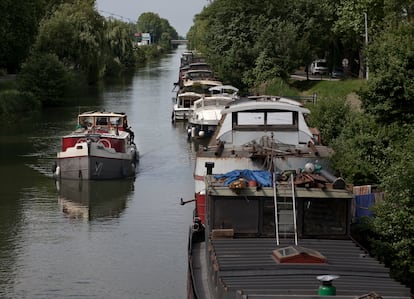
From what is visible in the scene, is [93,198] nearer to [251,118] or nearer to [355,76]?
[251,118]

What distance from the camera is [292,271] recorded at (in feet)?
40.8

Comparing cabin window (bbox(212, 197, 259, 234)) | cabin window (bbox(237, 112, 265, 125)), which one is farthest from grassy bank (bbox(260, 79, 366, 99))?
cabin window (bbox(212, 197, 259, 234))

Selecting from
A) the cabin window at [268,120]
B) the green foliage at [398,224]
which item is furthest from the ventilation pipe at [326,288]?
the cabin window at [268,120]

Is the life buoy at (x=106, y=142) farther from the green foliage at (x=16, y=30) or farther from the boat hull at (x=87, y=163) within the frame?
the green foliage at (x=16, y=30)

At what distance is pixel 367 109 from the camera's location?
2370 centimetres

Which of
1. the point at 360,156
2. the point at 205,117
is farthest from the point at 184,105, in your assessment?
the point at 360,156

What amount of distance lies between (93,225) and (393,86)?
9.94 meters

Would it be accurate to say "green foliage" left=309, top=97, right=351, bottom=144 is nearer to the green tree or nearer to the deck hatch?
the deck hatch

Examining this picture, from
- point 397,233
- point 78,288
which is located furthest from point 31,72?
point 397,233

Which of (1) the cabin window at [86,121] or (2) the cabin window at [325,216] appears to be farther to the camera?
(1) the cabin window at [86,121]

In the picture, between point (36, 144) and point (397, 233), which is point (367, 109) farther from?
point (36, 144)

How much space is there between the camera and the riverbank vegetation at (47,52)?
56125 millimetres

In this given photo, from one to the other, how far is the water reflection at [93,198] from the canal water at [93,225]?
3cm

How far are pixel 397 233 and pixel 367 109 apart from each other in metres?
8.40
